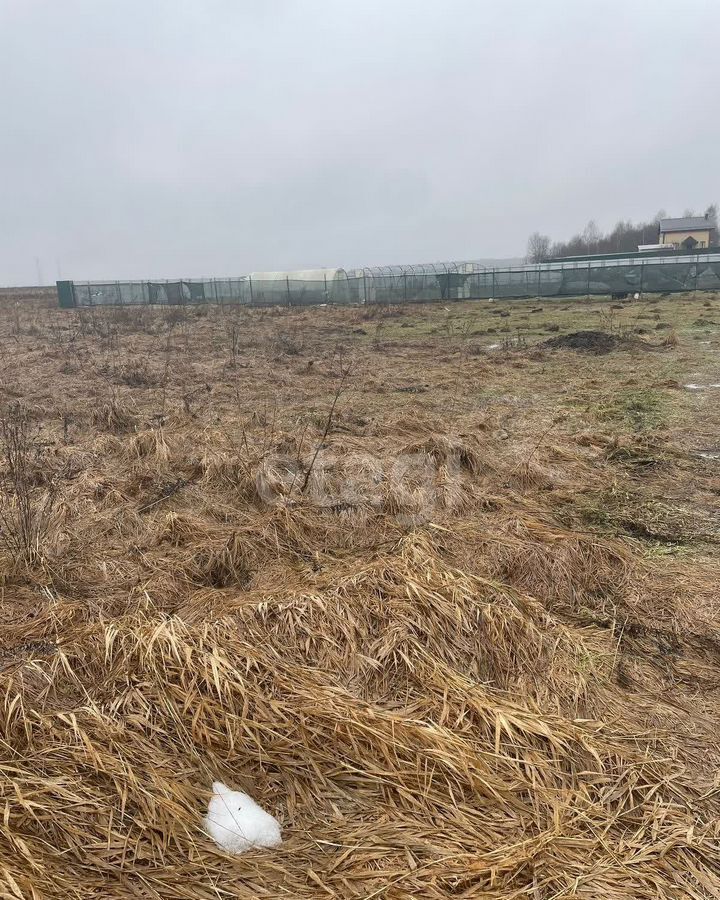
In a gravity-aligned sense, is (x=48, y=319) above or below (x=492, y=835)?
above

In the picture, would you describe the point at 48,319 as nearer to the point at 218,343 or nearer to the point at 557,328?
the point at 218,343

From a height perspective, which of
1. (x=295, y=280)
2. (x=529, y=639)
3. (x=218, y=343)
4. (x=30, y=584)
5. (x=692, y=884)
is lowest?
(x=692, y=884)

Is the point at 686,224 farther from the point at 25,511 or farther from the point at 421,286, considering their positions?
the point at 25,511

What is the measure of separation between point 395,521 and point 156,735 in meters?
2.33

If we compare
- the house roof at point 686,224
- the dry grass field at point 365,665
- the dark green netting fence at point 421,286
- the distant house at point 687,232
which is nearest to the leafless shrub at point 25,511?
the dry grass field at point 365,665

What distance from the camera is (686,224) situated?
64.1 metres

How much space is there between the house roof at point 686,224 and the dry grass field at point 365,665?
69.7 meters

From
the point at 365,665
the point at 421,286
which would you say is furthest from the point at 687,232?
the point at 365,665

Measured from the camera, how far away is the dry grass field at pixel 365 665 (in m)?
1.76

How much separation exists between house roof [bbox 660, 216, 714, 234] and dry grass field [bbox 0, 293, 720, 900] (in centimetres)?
6973

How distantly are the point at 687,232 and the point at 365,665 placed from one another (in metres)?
74.7

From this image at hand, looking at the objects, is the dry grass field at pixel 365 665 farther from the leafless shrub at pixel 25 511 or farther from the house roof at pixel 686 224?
the house roof at pixel 686 224

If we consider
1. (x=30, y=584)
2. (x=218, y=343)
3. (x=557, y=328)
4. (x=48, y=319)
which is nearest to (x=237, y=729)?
(x=30, y=584)

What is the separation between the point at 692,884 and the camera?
1728mm
